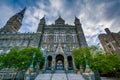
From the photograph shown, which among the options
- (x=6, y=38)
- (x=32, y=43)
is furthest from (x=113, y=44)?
(x=6, y=38)

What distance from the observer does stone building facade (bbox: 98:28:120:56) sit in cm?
4384

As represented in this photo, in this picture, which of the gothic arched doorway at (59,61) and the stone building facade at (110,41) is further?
the stone building facade at (110,41)

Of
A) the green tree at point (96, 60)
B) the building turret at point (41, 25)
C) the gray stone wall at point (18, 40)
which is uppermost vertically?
the building turret at point (41, 25)

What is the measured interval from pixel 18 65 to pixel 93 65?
1668cm

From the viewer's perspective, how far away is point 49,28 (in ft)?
145

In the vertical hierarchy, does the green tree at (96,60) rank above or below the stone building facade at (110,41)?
below

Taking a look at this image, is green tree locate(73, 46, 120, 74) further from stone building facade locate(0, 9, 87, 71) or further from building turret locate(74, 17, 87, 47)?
building turret locate(74, 17, 87, 47)

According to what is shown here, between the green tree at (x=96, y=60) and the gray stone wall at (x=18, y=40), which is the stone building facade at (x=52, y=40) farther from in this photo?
the green tree at (x=96, y=60)

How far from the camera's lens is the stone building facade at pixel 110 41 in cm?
4384

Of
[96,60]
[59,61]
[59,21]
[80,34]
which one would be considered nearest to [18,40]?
[59,61]

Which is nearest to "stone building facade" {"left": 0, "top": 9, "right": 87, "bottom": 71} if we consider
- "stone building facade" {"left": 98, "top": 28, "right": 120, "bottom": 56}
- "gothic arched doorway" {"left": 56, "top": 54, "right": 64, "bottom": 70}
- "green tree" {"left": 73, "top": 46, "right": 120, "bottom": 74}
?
"gothic arched doorway" {"left": 56, "top": 54, "right": 64, "bottom": 70}

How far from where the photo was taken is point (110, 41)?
1818 inches

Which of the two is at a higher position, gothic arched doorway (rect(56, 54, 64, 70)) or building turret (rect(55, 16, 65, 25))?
building turret (rect(55, 16, 65, 25))

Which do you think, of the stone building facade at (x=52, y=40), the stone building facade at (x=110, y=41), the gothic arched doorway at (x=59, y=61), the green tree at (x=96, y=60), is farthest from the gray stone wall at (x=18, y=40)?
the stone building facade at (x=110, y=41)
